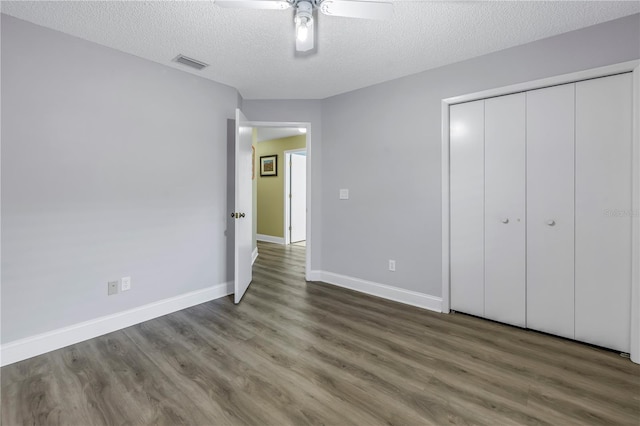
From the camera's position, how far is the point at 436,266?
Answer: 283 cm

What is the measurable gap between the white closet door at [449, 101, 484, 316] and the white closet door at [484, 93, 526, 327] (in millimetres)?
56

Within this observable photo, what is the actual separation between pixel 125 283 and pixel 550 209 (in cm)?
353

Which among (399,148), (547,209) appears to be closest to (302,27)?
(399,148)

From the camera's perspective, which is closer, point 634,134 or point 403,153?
point 634,134

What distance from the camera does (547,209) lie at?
2.32 m

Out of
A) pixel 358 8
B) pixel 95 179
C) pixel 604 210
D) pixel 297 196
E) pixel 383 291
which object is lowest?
pixel 383 291

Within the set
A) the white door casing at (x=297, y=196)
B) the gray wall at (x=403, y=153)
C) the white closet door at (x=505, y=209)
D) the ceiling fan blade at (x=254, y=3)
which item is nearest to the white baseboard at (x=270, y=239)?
the white door casing at (x=297, y=196)

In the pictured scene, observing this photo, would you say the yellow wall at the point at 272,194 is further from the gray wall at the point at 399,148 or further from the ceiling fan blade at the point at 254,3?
the ceiling fan blade at the point at 254,3

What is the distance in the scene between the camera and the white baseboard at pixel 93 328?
1.97 m

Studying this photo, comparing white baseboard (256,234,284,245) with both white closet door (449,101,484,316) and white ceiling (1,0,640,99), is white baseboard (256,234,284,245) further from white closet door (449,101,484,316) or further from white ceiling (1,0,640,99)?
white closet door (449,101,484,316)

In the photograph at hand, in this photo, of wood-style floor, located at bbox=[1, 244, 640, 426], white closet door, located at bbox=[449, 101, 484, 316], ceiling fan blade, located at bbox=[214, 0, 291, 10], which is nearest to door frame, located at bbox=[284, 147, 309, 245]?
wood-style floor, located at bbox=[1, 244, 640, 426]

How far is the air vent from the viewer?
2.57 metres

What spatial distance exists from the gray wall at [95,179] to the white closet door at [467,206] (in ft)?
7.97

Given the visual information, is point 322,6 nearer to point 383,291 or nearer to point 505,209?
point 505,209
